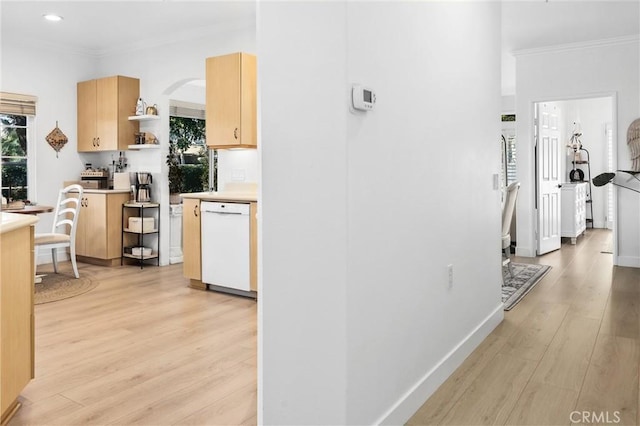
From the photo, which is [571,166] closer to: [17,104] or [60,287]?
[60,287]

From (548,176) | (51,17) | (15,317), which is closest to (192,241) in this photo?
(15,317)

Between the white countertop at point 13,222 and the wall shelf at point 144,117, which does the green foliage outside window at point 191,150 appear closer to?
the wall shelf at point 144,117

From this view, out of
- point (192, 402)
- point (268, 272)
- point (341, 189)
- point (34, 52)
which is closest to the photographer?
point (341, 189)

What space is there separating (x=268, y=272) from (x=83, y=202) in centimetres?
504

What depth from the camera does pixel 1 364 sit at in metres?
2.15

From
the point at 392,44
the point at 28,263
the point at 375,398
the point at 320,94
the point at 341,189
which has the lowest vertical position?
the point at 375,398

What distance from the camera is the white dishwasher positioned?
4480mm

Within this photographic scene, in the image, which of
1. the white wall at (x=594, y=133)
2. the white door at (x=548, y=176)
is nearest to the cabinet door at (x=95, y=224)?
the white door at (x=548, y=176)

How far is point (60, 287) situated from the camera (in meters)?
4.93

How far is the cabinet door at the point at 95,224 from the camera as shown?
236 inches

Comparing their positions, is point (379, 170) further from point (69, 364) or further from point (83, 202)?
point (83, 202)

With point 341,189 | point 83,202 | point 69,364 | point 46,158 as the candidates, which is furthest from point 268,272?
point 46,158

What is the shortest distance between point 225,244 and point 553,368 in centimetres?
285

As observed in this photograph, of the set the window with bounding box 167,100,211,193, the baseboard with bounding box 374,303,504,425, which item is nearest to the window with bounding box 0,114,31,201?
the window with bounding box 167,100,211,193
